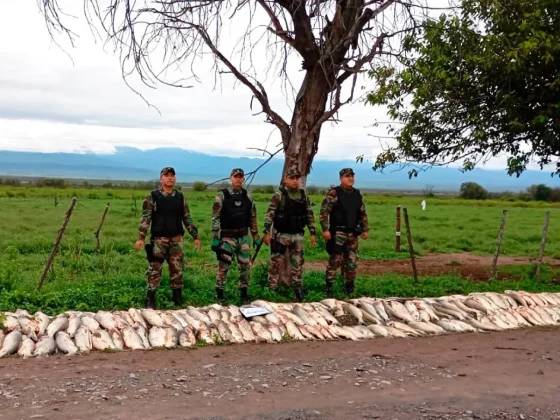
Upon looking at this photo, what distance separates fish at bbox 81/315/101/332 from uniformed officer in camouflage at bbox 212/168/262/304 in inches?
76.8

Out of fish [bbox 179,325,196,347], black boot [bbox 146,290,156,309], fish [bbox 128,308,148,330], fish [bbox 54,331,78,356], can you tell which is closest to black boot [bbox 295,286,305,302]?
black boot [bbox 146,290,156,309]

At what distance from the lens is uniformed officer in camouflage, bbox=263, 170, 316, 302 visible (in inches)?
333

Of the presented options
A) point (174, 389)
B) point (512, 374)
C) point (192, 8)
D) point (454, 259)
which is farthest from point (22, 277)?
point (454, 259)

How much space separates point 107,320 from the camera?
6.67 meters

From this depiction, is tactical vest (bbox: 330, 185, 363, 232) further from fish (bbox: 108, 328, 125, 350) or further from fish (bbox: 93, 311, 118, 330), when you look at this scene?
fish (bbox: 108, 328, 125, 350)

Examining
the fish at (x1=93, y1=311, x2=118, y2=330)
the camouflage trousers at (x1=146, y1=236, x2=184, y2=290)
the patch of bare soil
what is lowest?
the patch of bare soil

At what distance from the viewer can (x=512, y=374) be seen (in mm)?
5742

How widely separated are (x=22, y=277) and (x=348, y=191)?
4.98 metres

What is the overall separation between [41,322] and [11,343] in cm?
48

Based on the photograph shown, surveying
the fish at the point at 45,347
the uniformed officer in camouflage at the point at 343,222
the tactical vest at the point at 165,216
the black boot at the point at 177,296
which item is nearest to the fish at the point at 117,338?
the fish at the point at 45,347

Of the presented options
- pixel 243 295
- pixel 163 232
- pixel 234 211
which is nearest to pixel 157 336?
pixel 163 232

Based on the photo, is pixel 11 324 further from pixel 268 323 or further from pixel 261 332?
pixel 268 323

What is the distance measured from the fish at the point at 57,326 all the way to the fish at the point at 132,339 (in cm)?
59

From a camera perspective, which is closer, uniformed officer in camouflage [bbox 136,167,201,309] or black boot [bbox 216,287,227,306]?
uniformed officer in camouflage [bbox 136,167,201,309]
